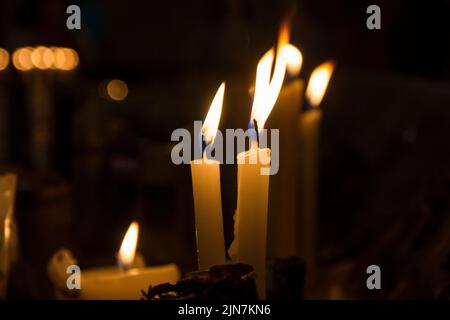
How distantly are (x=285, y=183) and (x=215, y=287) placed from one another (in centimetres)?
31

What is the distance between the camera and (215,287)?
44cm

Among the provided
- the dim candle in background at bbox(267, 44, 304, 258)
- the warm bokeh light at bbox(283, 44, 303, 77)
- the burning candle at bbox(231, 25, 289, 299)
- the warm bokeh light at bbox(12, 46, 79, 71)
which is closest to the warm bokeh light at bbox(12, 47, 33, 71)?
the warm bokeh light at bbox(12, 46, 79, 71)

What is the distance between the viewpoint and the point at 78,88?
2.83 m

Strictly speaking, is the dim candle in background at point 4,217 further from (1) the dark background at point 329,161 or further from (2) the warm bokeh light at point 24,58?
(2) the warm bokeh light at point 24,58

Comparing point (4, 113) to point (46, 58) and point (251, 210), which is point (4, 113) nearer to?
point (46, 58)

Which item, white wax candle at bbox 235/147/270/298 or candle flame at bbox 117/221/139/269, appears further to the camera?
candle flame at bbox 117/221/139/269

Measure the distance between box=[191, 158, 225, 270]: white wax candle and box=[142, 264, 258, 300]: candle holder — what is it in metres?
0.07

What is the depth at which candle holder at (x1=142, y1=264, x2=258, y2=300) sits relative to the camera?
1.44 ft

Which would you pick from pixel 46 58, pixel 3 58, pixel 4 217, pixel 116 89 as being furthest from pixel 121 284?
pixel 3 58

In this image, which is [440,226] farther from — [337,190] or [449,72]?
[449,72]

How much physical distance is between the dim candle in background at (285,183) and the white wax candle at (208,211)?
0.64 feet

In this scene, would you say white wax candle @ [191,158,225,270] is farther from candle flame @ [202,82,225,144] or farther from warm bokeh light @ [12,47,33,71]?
warm bokeh light @ [12,47,33,71]

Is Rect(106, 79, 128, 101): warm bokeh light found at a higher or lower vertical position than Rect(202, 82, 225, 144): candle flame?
higher
